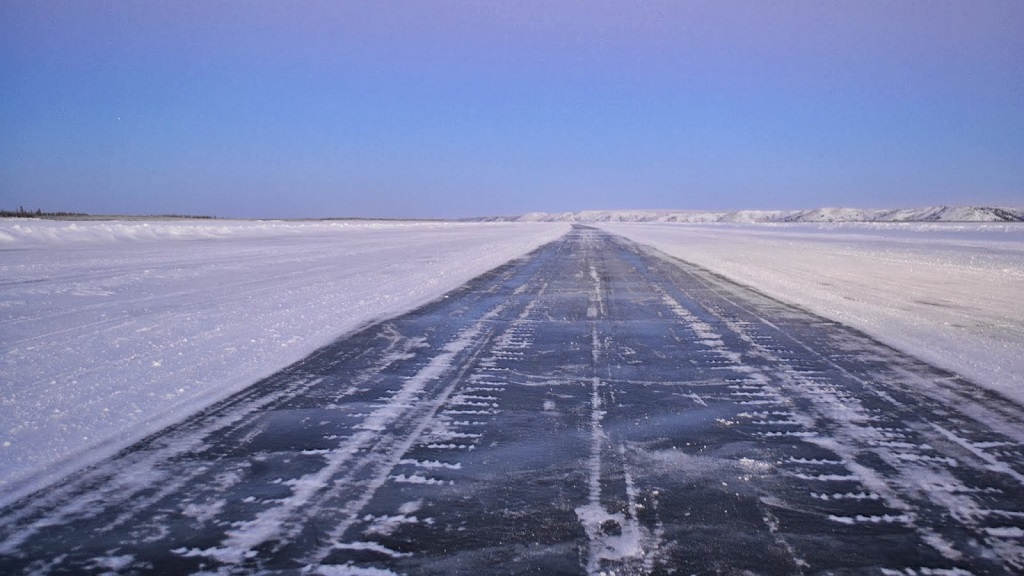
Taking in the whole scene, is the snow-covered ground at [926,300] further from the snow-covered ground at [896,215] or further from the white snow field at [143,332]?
the snow-covered ground at [896,215]

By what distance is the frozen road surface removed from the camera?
7.95 ft

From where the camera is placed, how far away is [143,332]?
22.4 feet

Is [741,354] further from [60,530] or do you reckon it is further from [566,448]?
[60,530]

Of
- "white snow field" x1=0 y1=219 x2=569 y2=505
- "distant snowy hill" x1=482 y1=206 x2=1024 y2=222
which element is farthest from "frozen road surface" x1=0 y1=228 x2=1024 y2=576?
"distant snowy hill" x1=482 y1=206 x2=1024 y2=222

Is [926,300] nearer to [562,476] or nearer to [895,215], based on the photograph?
[562,476]

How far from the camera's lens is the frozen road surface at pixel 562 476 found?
2.42 metres

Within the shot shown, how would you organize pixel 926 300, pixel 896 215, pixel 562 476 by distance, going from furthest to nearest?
pixel 896 215 → pixel 926 300 → pixel 562 476

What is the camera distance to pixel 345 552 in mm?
2428

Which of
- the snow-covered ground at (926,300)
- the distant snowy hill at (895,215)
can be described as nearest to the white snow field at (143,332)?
the snow-covered ground at (926,300)

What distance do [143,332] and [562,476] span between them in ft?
18.3

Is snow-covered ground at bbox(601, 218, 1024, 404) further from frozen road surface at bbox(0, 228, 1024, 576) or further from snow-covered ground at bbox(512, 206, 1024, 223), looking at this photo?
snow-covered ground at bbox(512, 206, 1024, 223)

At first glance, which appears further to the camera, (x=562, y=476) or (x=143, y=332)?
(x=143, y=332)

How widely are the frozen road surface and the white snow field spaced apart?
363 mm

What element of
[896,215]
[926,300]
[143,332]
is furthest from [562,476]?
[896,215]
